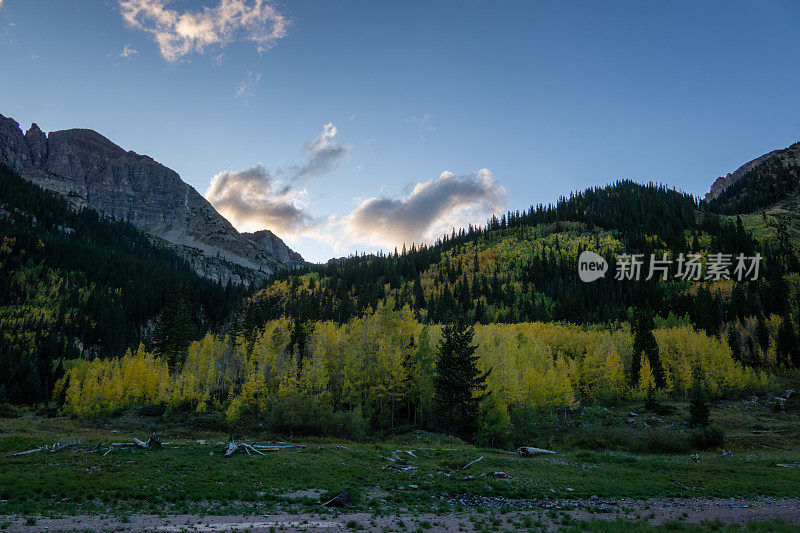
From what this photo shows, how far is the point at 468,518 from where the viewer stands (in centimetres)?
1834

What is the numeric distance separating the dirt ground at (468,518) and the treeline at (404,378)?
92.9ft

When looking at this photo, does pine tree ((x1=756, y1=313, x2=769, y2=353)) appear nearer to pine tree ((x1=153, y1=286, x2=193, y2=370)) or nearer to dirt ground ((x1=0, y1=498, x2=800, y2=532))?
dirt ground ((x1=0, y1=498, x2=800, y2=532))

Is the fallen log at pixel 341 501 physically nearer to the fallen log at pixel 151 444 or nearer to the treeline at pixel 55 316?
the fallen log at pixel 151 444

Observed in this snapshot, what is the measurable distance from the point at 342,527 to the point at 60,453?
2597cm

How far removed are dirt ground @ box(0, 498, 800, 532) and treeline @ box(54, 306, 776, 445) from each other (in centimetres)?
2830

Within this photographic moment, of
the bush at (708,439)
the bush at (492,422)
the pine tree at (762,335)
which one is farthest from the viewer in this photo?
the pine tree at (762,335)

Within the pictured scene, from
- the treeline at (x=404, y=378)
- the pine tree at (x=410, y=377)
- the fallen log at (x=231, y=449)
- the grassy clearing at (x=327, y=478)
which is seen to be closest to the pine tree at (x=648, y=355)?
the treeline at (x=404, y=378)

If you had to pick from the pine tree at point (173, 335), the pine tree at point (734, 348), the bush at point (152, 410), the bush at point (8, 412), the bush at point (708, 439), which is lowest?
the bush at point (152, 410)

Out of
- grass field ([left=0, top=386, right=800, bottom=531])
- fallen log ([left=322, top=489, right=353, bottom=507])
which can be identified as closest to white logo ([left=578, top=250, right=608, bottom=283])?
grass field ([left=0, top=386, right=800, bottom=531])

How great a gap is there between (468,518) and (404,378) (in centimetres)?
4036

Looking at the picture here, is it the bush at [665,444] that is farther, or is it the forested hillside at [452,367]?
the forested hillside at [452,367]

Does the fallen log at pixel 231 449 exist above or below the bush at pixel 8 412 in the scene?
above

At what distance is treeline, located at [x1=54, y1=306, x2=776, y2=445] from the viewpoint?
50969mm

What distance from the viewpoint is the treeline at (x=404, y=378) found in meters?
51.0
